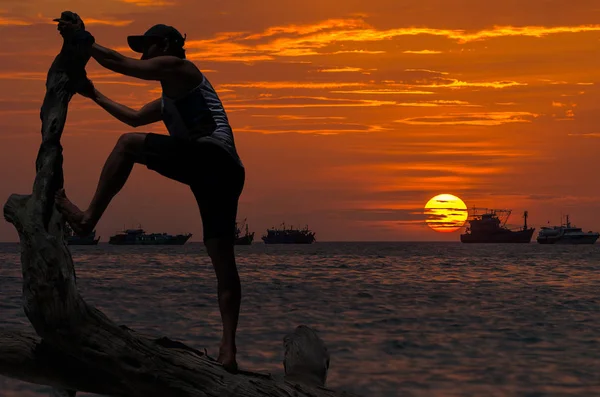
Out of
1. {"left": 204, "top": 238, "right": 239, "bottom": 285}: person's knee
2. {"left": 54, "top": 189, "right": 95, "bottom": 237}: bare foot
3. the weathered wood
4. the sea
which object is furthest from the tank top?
the sea

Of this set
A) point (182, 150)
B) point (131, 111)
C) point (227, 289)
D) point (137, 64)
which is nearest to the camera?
point (137, 64)

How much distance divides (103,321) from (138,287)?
38.2m

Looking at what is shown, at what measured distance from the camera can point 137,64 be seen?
5.60 m

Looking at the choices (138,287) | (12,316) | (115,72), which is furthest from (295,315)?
(115,72)

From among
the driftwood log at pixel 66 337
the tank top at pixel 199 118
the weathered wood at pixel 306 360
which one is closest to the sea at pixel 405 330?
the weathered wood at pixel 306 360

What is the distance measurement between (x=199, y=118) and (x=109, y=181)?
0.69m

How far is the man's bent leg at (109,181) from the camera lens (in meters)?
5.62

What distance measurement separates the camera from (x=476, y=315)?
2839 cm

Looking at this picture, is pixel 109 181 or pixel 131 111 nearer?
pixel 109 181

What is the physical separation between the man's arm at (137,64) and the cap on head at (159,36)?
9.0 inches

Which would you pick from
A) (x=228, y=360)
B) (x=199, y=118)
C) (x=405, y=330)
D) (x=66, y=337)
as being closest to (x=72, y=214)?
(x=66, y=337)

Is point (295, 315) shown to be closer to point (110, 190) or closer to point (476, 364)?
point (476, 364)

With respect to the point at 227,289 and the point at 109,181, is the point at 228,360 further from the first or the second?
the point at 109,181

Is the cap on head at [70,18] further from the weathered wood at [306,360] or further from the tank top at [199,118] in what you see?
the weathered wood at [306,360]
